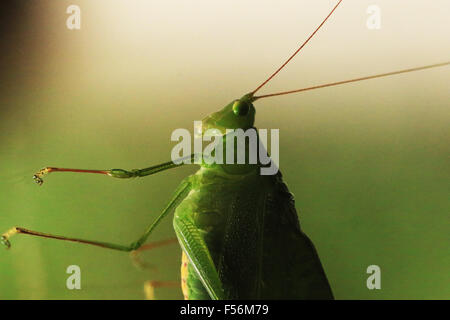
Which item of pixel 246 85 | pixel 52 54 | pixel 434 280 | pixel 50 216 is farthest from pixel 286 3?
pixel 434 280

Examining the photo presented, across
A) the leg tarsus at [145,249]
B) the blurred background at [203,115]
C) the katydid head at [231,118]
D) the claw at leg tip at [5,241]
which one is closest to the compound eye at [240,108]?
the katydid head at [231,118]

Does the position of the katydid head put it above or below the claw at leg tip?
above

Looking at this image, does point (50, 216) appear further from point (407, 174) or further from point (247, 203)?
point (407, 174)

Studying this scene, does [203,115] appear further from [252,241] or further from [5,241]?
[5,241]

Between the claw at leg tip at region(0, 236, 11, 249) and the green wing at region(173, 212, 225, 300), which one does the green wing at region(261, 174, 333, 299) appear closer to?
the green wing at region(173, 212, 225, 300)

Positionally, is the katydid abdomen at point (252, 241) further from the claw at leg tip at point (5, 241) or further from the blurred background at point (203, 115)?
the claw at leg tip at point (5, 241)

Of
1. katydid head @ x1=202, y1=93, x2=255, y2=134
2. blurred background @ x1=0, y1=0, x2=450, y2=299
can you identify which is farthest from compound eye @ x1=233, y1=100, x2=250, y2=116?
blurred background @ x1=0, y1=0, x2=450, y2=299

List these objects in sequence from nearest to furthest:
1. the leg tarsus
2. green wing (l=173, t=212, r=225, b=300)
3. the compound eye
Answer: green wing (l=173, t=212, r=225, b=300)
the compound eye
the leg tarsus
